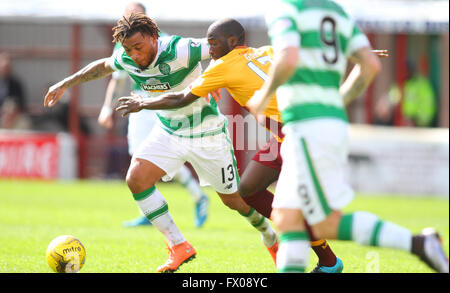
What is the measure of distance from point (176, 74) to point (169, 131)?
585 millimetres

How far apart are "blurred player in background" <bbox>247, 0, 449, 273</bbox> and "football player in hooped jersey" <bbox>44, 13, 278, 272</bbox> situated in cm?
198

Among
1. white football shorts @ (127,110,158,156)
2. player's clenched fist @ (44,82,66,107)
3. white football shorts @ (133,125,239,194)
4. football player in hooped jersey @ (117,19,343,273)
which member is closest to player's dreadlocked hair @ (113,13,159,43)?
football player in hooped jersey @ (117,19,343,273)

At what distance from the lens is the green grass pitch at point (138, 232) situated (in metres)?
7.04

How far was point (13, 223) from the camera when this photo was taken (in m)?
10.2

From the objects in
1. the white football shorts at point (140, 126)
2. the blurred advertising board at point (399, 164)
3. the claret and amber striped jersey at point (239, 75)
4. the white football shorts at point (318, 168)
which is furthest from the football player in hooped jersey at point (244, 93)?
the blurred advertising board at point (399, 164)

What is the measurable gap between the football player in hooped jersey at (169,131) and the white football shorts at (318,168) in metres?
2.05

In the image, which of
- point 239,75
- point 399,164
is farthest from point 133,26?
point 399,164

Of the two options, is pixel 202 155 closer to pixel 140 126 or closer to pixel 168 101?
pixel 168 101

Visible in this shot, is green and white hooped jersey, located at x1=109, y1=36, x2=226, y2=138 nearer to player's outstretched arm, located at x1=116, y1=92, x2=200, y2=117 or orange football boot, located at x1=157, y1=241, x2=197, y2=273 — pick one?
player's outstretched arm, located at x1=116, y1=92, x2=200, y2=117

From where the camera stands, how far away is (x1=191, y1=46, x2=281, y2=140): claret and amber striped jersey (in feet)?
18.9

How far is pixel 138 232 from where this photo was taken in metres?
9.53

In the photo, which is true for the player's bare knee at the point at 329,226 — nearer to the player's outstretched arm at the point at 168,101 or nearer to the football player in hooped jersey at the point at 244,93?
the football player in hooped jersey at the point at 244,93

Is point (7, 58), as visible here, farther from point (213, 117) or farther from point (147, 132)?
point (213, 117)
